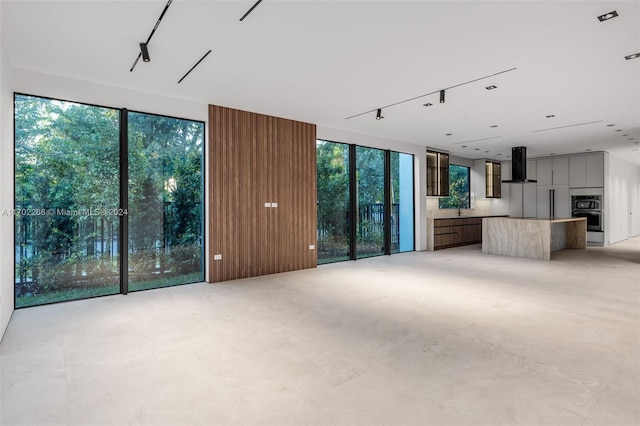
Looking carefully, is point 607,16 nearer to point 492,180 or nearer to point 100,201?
point 100,201

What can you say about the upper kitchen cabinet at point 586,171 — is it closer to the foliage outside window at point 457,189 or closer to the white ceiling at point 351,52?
the foliage outside window at point 457,189

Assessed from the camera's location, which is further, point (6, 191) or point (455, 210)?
point (455, 210)

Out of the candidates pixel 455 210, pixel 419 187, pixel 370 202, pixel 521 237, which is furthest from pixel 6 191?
pixel 455 210

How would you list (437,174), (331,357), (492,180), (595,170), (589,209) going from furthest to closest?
(492,180) < (589,209) < (595,170) < (437,174) < (331,357)

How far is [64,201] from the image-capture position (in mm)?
4707

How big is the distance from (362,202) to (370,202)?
358mm

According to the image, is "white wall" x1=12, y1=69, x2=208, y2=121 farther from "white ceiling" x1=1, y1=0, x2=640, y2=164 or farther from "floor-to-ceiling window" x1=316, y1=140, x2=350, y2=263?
"floor-to-ceiling window" x1=316, y1=140, x2=350, y2=263

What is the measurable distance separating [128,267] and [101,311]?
981mm

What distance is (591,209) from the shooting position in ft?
35.9

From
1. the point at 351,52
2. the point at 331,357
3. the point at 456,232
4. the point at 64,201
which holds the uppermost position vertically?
the point at 351,52

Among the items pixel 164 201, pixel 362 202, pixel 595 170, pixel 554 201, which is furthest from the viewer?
pixel 554 201

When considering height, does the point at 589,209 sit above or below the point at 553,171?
below

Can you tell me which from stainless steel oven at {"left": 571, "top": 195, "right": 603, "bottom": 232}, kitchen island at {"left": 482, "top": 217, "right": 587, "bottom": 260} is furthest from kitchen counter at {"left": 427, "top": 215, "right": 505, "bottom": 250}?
stainless steel oven at {"left": 571, "top": 195, "right": 603, "bottom": 232}

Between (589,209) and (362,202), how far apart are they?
25.9ft
